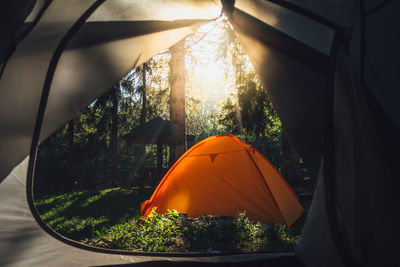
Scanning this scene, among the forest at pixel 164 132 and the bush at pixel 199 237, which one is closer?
the bush at pixel 199 237

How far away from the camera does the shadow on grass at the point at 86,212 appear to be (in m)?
5.07

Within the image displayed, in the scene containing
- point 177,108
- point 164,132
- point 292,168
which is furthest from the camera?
point 164,132

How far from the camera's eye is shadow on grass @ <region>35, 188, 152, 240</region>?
5070 millimetres

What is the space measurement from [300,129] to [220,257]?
4.88 feet

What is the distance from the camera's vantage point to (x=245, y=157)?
489 centimetres

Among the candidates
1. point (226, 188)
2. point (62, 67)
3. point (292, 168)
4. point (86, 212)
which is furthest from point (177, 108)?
point (62, 67)

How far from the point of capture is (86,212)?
22.5ft

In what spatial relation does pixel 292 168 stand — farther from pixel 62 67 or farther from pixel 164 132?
pixel 62 67

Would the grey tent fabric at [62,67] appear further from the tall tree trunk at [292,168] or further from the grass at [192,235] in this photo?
the tall tree trunk at [292,168]

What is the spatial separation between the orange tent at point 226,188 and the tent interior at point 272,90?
197cm

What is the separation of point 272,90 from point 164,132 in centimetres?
1017

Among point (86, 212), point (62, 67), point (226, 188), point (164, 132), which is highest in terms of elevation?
point (62, 67)

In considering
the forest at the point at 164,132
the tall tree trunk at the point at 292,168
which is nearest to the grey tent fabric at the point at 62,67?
the forest at the point at 164,132

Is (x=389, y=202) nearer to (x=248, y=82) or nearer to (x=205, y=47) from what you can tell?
(x=248, y=82)
